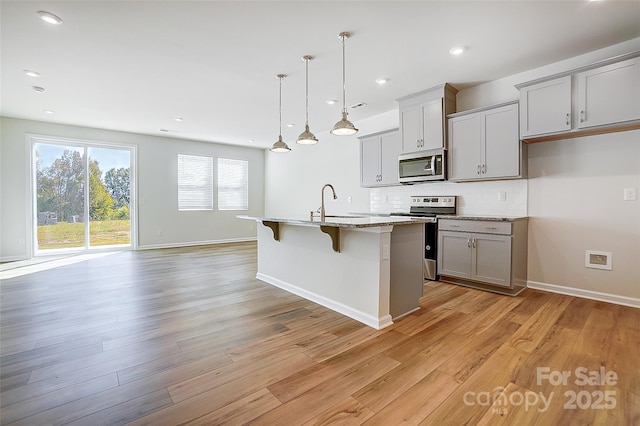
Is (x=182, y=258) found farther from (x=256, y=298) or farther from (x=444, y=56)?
(x=444, y=56)

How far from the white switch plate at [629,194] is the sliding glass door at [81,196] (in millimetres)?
8307

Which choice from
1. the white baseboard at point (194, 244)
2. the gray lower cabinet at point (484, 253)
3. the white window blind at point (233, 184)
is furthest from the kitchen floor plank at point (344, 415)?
the white window blind at point (233, 184)

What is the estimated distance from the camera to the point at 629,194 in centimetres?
295

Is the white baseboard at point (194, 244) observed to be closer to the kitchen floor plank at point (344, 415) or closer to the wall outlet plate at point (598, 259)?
the kitchen floor plank at point (344, 415)

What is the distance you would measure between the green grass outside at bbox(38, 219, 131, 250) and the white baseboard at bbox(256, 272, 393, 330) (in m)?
4.54

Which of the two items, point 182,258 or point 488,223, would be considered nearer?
point 488,223

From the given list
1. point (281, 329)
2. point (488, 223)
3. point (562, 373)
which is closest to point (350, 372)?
point (281, 329)

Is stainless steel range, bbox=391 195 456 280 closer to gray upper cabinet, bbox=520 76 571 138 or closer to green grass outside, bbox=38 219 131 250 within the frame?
gray upper cabinet, bbox=520 76 571 138

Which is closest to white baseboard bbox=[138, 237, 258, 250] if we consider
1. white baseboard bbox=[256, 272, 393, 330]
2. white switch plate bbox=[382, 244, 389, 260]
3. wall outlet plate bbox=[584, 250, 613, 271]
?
white baseboard bbox=[256, 272, 393, 330]

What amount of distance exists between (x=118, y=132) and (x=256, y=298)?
5588 mm

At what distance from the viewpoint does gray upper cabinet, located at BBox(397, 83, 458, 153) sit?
13.1 ft

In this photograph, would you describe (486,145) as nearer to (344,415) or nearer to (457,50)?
(457,50)

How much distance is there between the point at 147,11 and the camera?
2.44m

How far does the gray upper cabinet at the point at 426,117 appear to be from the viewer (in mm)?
3980
